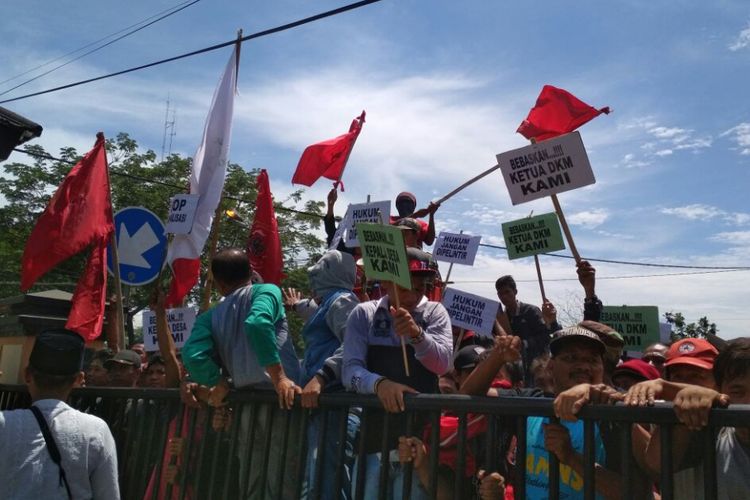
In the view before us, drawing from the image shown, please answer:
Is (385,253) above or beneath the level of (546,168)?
beneath

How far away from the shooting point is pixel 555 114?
6.32 m

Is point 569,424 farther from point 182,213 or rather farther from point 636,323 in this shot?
point 182,213

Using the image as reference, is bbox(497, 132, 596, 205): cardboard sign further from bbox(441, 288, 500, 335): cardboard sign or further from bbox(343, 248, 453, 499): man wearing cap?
bbox(343, 248, 453, 499): man wearing cap

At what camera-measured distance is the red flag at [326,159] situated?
336 inches

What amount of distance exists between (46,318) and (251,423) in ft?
15.0

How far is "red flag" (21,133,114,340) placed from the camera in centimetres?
722

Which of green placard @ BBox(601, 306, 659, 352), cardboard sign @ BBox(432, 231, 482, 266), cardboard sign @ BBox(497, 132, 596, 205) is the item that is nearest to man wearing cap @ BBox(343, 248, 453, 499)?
cardboard sign @ BBox(497, 132, 596, 205)

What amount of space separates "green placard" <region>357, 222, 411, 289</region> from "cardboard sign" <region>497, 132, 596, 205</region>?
2.21 metres

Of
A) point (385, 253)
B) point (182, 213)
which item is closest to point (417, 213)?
point (182, 213)

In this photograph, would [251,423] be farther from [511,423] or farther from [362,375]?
[511,423]

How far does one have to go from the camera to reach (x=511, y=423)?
121 inches

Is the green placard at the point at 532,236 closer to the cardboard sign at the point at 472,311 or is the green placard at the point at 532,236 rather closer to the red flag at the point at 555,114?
the cardboard sign at the point at 472,311

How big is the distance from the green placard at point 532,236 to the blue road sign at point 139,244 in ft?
11.1

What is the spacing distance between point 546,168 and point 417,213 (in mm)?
2547
